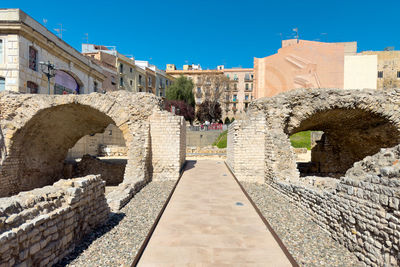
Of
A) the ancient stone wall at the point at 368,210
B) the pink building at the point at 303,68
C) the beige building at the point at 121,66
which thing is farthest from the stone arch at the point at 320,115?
the beige building at the point at 121,66

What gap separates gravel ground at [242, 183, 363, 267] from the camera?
4.23 meters

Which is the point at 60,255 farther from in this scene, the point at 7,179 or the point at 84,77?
the point at 84,77

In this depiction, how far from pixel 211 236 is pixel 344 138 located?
12957 mm

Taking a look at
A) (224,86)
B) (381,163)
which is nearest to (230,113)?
(224,86)

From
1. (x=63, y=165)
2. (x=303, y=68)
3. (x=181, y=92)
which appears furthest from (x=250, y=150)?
(x=181, y=92)

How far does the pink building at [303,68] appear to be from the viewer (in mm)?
32066

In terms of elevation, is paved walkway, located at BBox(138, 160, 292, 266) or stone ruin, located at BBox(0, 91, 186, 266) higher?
stone ruin, located at BBox(0, 91, 186, 266)

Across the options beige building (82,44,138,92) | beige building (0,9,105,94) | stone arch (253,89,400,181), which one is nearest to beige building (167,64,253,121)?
beige building (82,44,138,92)

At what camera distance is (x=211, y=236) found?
5.16 m

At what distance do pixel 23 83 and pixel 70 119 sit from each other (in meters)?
8.63

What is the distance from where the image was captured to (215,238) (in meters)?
5.07

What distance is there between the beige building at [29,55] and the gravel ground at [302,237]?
523 inches

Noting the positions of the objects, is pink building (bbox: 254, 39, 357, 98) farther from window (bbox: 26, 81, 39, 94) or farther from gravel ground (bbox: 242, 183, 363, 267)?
gravel ground (bbox: 242, 183, 363, 267)

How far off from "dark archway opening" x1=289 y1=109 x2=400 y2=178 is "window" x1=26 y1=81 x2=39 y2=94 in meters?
19.7
